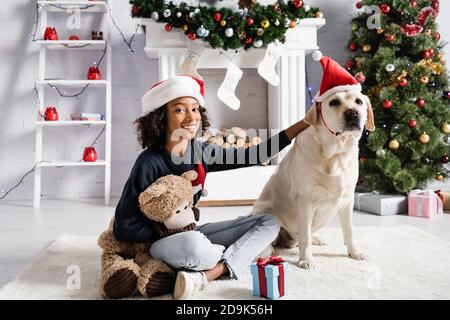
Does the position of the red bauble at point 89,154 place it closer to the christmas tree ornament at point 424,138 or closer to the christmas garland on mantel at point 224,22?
the christmas garland on mantel at point 224,22

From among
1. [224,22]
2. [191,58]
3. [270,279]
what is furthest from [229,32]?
[270,279]

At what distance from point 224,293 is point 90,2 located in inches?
107

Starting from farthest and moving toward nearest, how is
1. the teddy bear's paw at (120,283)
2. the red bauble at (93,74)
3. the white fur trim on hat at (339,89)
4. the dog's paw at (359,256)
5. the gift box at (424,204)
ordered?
the red bauble at (93,74), the gift box at (424,204), the dog's paw at (359,256), the white fur trim on hat at (339,89), the teddy bear's paw at (120,283)

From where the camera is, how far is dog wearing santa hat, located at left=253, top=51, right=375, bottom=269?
162 cm

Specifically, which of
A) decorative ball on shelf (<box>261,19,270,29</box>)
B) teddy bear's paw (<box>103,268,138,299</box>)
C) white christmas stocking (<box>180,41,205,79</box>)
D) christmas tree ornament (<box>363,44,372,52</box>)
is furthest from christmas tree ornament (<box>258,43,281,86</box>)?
teddy bear's paw (<box>103,268,138,299</box>)

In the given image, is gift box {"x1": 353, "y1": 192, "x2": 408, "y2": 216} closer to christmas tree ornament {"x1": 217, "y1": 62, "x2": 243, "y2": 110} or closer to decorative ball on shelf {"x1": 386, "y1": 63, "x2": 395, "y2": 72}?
decorative ball on shelf {"x1": 386, "y1": 63, "x2": 395, "y2": 72}

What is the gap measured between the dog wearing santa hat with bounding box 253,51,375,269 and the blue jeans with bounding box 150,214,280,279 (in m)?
0.14

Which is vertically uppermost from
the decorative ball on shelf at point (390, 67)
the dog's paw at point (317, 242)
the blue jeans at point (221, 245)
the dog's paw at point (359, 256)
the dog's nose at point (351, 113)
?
the decorative ball on shelf at point (390, 67)

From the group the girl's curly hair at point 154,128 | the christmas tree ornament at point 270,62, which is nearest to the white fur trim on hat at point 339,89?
the girl's curly hair at point 154,128

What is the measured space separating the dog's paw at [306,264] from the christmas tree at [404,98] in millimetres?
1585

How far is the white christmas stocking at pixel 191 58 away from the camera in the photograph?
313 centimetres

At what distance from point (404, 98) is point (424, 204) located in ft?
2.57

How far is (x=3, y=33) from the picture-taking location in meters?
3.63
